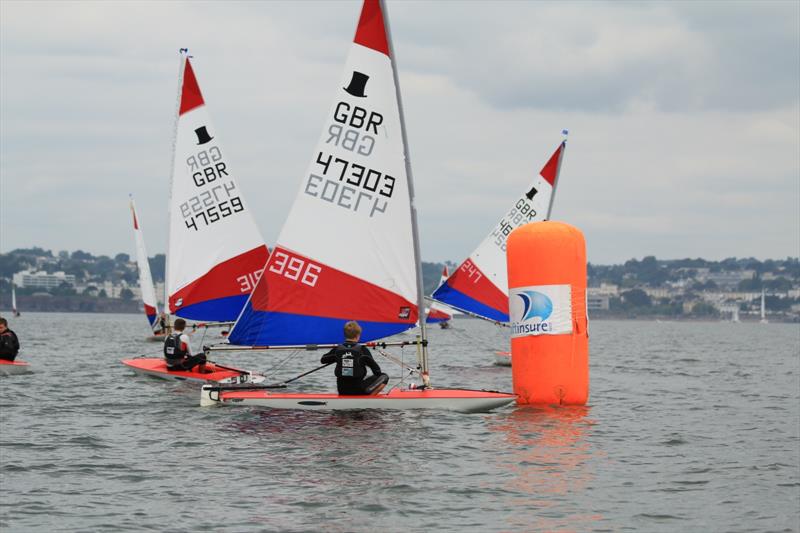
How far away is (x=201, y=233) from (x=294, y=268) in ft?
29.5

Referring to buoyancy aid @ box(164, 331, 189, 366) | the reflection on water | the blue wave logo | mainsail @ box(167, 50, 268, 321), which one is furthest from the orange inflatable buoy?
mainsail @ box(167, 50, 268, 321)

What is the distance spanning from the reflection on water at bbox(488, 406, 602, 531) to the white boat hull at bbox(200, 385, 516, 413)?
46cm

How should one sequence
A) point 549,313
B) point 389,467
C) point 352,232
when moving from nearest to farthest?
point 389,467 → point 549,313 → point 352,232

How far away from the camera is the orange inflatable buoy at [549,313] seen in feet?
64.0

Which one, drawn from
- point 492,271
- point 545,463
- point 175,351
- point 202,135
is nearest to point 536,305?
point 545,463

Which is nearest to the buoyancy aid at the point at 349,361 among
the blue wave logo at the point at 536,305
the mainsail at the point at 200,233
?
the blue wave logo at the point at 536,305

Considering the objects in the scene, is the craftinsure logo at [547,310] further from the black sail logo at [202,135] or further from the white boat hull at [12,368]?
the white boat hull at [12,368]

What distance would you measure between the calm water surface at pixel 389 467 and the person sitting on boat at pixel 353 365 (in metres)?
0.54

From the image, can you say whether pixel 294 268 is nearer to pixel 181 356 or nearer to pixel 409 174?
pixel 409 174

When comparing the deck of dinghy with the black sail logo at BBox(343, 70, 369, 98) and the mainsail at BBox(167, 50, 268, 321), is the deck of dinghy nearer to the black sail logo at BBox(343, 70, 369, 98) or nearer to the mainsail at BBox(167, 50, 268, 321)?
the mainsail at BBox(167, 50, 268, 321)

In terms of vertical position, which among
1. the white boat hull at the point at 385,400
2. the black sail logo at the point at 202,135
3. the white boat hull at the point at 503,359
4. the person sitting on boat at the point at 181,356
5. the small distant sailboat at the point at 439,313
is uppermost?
the black sail logo at the point at 202,135

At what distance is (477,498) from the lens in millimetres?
12977

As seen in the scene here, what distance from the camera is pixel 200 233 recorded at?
1126 inches

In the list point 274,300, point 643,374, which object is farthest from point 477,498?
point 643,374
